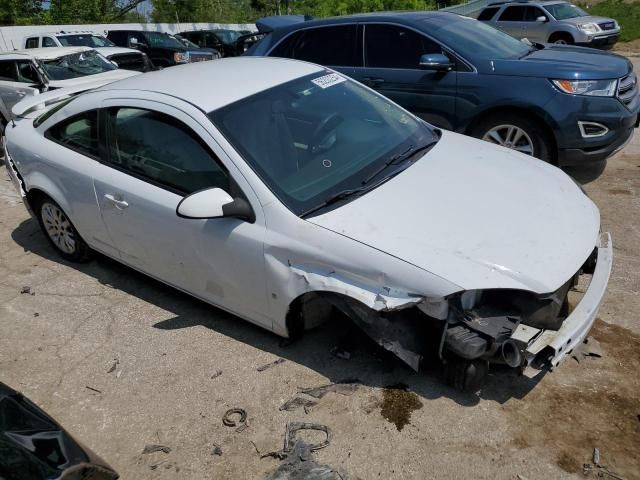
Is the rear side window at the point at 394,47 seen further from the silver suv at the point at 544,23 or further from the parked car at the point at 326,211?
the silver suv at the point at 544,23

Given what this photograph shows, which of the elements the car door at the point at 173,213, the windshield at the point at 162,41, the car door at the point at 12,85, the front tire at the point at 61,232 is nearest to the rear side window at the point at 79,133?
the car door at the point at 173,213

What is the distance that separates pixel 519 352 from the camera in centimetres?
246

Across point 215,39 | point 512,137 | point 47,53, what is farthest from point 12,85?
point 215,39

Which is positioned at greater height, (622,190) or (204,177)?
(204,177)

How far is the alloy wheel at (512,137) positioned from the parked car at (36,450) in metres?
4.65

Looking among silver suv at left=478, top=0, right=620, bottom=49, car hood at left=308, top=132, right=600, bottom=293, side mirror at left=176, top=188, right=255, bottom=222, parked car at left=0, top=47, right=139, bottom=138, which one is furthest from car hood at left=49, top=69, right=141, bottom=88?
silver suv at left=478, top=0, right=620, bottom=49

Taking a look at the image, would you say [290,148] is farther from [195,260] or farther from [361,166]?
[195,260]

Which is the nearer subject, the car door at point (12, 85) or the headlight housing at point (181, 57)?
the car door at point (12, 85)

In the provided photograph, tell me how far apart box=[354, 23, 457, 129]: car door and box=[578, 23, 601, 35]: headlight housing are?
Answer: 1086cm

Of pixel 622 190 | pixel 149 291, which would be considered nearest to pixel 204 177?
pixel 149 291

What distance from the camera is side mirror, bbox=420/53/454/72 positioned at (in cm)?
528

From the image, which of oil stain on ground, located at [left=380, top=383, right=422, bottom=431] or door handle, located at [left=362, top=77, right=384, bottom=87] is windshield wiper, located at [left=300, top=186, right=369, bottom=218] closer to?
oil stain on ground, located at [left=380, top=383, right=422, bottom=431]

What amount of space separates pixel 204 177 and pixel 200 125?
304mm

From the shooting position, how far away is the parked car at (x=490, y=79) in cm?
495
